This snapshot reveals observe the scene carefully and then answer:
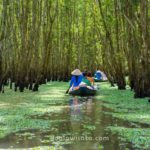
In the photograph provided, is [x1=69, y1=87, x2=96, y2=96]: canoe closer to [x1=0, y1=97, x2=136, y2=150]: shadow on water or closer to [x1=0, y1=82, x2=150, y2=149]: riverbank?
[x1=0, y1=82, x2=150, y2=149]: riverbank

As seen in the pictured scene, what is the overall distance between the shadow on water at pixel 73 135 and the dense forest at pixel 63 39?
18.7ft

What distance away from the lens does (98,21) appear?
34781 mm

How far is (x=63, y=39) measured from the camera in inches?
1748

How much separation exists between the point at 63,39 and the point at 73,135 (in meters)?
35.0

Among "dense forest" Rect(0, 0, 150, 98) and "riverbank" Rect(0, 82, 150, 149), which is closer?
"riverbank" Rect(0, 82, 150, 149)

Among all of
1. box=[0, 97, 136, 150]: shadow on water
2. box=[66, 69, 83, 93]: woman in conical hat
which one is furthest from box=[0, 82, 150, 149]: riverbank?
box=[66, 69, 83, 93]: woman in conical hat

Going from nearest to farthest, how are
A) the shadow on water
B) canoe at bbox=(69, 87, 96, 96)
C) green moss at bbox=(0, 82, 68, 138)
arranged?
the shadow on water < green moss at bbox=(0, 82, 68, 138) < canoe at bbox=(69, 87, 96, 96)

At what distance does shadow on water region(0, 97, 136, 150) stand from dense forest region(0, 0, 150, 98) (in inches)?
225

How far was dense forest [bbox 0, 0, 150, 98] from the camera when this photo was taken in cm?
1898

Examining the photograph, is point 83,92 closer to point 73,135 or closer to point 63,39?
point 73,135

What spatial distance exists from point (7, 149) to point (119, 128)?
3.42 m

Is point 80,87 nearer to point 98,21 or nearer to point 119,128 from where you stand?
point 119,128

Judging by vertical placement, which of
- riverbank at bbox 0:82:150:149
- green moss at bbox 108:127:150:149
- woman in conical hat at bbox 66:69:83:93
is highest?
woman in conical hat at bbox 66:69:83:93

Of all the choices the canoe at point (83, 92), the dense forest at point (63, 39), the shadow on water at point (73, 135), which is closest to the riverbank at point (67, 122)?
the shadow on water at point (73, 135)
